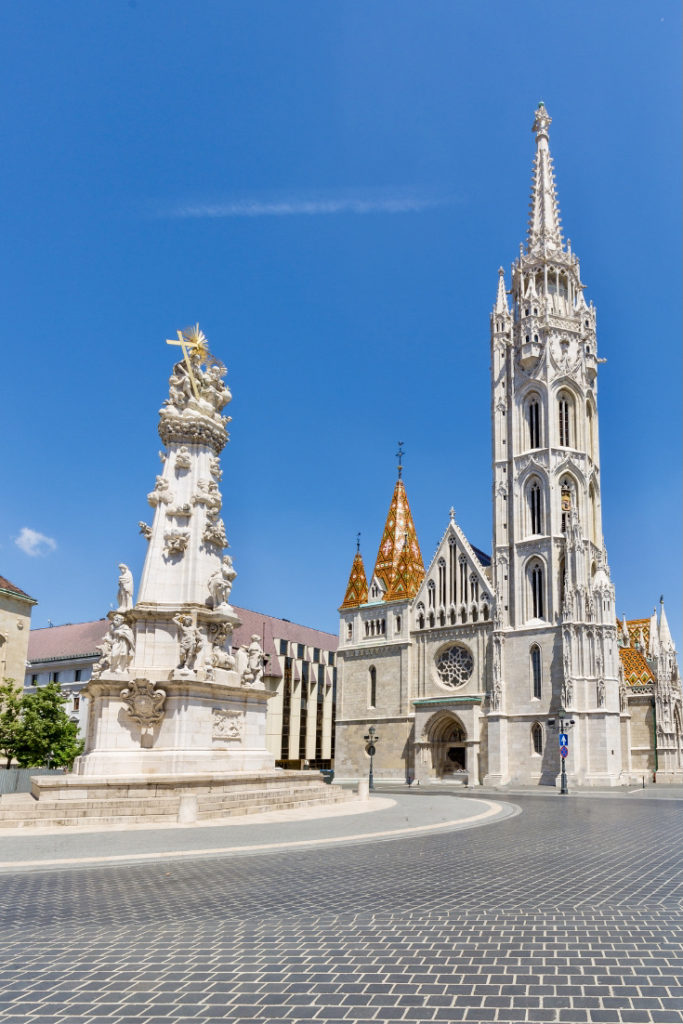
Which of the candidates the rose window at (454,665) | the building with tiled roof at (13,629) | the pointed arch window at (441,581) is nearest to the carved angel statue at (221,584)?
the building with tiled roof at (13,629)

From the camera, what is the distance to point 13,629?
143 ft

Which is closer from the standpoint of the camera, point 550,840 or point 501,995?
point 501,995

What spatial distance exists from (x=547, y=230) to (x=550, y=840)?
5441 cm

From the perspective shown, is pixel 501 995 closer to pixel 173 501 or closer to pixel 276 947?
pixel 276 947

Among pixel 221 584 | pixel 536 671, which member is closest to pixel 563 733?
pixel 536 671

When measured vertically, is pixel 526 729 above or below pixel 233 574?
below

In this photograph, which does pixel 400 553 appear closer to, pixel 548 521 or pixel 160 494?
pixel 548 521

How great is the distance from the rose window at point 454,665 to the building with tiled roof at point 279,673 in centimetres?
1378

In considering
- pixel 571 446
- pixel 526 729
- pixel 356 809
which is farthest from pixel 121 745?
pixel 571 446

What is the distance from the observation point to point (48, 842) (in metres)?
14.9

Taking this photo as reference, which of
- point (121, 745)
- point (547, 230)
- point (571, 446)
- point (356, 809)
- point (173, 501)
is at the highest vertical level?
point (547, 230)

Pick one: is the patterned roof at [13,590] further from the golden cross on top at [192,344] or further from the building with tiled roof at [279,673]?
the golden cross on top at [192,344]

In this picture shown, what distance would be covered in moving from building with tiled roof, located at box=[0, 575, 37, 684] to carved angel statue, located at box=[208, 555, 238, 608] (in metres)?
23.8

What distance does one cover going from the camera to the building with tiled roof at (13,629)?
141 feet
